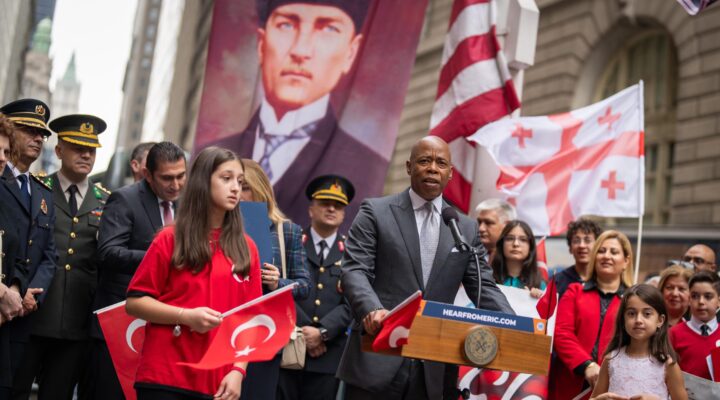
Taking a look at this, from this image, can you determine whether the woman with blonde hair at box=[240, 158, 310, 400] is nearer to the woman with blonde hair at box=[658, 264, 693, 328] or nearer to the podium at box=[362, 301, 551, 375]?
the podium at box=[362, 301, 551, 375]

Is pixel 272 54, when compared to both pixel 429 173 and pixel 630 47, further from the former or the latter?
pixel 630 47

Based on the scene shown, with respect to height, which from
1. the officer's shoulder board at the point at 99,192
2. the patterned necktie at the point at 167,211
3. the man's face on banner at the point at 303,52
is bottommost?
the patterned necktie at the point at 167,211

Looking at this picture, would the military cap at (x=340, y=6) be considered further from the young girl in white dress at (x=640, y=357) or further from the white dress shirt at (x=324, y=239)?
the young girl in white dress at (x=640, y=357)

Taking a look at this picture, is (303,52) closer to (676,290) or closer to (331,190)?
(331,190)

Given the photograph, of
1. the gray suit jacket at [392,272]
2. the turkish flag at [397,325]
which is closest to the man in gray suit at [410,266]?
the gray suit jacket at [392,272]

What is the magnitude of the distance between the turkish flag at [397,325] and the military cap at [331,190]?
3.31m

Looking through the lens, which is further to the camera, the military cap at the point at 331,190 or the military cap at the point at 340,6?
the military cap at the point at 340,6

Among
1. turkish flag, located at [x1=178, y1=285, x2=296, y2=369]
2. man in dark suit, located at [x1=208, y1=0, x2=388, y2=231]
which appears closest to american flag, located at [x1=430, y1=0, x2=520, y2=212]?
man in dark suit, located at [x1=208, y1=0, x2=388, y2=231]

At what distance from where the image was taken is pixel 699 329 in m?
6.61

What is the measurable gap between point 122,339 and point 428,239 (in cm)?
166

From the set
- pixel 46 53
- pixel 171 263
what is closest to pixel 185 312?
pixel 171 263

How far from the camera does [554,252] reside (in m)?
10.9

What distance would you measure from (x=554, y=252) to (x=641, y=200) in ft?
7.25

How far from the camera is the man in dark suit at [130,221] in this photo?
5.82 m
